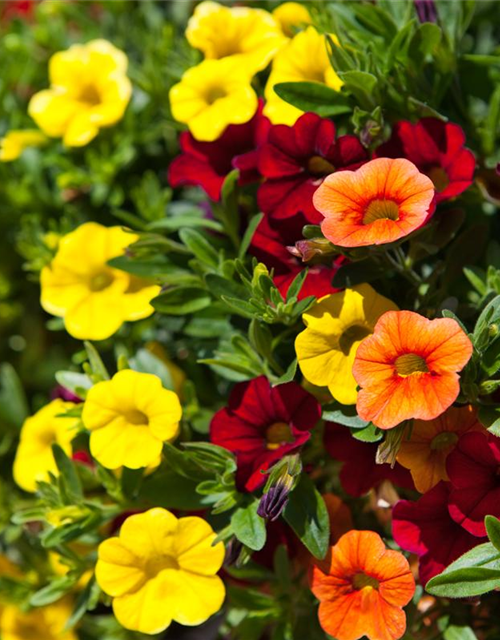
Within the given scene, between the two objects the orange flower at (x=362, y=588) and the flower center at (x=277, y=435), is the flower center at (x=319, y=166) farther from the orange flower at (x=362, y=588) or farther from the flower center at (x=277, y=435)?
the orange flower at (x=362, y=588)

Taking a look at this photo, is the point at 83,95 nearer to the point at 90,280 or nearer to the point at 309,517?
the point at 90,280

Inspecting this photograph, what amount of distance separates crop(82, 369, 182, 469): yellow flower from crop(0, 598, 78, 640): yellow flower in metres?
0.45

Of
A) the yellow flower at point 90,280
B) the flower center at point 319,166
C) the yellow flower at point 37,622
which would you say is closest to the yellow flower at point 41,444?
the yellow flower at point 90,280

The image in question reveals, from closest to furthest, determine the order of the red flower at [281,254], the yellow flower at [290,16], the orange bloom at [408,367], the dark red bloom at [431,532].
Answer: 1. the orange bloom at [408,367]
2. the dark red bloom at [431,532]
3. the red flower at [281,254]
4. the yellow flower at [290,16]

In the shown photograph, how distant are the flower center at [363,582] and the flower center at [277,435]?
0.17m

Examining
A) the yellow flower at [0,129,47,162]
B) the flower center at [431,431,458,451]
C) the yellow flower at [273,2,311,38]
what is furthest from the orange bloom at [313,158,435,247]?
the yellow flower at [0,129,47,162]

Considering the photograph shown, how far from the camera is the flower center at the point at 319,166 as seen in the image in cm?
99

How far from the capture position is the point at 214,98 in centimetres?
112

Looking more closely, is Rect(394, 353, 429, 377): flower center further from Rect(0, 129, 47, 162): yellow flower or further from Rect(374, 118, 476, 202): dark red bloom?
Rect(0, 129, 47, 162): yellow flower

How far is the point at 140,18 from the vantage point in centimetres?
152

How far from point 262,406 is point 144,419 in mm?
146

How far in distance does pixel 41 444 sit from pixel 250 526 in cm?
39

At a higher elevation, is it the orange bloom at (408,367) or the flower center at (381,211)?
the flower center at (381,211)

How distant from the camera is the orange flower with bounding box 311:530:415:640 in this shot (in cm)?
86
